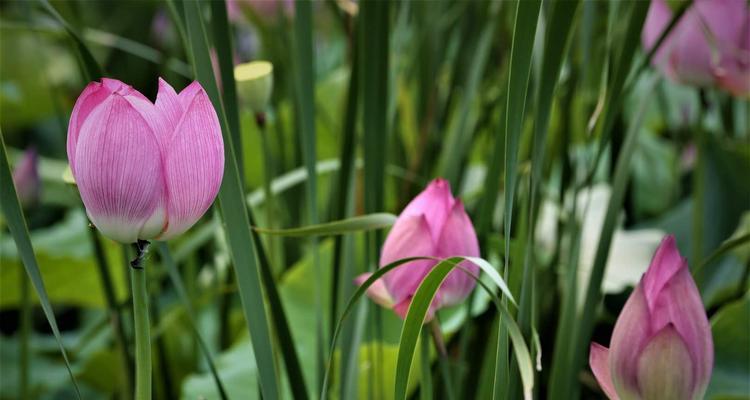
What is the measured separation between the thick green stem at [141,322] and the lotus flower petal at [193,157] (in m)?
0.02

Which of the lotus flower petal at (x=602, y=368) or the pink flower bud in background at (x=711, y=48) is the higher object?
the pink flower bud in background at (x=711, y=48)

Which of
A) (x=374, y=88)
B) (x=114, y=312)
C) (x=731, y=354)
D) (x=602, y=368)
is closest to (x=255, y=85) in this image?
(x=374, y=88)

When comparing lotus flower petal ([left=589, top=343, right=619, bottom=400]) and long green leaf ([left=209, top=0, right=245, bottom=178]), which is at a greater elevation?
long green leaf ([left=209, top=0, right=245, bottom=178])

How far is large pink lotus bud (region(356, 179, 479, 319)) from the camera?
0.43 m

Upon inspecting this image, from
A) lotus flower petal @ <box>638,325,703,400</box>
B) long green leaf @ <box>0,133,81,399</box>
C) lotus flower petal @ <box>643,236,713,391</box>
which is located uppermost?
long green leaf @ <box>0,133,81,399</box>

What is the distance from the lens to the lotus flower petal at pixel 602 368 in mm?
361

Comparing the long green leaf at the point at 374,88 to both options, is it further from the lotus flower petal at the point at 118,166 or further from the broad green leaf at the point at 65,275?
the broad green leaf at the point at 65,275

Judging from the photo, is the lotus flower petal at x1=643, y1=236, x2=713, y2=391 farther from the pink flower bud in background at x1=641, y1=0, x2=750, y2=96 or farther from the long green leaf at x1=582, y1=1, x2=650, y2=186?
the pink flower bud in background at x1=641, y1=0, x2=750, y2=96

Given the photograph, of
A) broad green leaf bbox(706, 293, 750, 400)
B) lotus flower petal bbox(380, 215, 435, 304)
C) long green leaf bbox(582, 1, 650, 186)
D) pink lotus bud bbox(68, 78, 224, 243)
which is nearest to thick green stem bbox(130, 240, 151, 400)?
pink lotus bud bbox(68, 78, 224, 243)

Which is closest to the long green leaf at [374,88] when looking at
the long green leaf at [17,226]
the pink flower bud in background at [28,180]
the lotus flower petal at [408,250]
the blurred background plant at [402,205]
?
the blurred background plant at [402,205]

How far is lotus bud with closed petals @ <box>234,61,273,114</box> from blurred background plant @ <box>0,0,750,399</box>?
1 cm

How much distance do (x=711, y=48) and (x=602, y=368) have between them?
0.42m

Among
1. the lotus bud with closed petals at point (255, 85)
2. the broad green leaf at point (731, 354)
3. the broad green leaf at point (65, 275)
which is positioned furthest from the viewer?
the broad green leaf at point (65, 275)

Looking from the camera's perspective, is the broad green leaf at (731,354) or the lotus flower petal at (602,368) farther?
the broad green leaf at (731,354)
